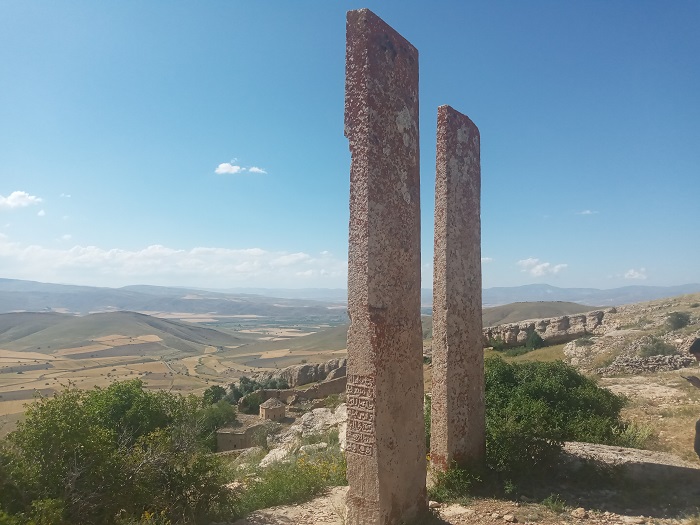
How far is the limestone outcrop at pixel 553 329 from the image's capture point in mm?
34281

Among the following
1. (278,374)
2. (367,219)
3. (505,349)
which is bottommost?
(278,374)

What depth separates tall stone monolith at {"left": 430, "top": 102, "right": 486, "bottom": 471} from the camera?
24.9ft

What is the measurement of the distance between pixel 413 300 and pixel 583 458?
4743 mm

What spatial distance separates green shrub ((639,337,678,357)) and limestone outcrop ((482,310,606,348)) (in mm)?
10028

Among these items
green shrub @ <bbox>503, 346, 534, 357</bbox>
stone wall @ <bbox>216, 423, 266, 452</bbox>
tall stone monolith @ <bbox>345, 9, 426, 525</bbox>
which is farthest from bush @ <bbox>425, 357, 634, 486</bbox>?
green shrub @ <bbox>503, 346, 534, 357</bbox>

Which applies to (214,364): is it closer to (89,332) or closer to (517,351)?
(89,332)

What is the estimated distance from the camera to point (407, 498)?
609cm

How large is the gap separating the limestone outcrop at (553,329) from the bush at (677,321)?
4.76 m

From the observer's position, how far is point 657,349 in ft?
74.4

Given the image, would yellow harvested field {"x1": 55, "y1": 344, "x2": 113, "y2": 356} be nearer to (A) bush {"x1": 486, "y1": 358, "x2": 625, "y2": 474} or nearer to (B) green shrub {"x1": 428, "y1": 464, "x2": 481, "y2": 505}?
(A) bush {"x1": 486, "y1": 358, "x2": 625, "y2": 474}

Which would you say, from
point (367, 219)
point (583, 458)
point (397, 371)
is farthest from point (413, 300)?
point (583, 458)

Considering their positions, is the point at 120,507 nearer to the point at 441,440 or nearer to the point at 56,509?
the point at 56,509

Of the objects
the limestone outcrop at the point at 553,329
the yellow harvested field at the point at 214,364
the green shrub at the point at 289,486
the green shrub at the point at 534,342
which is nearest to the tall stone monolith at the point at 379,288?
the green shrub at the point at 289,486

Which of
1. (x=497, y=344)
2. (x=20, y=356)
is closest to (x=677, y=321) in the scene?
(x=497, y=344)
